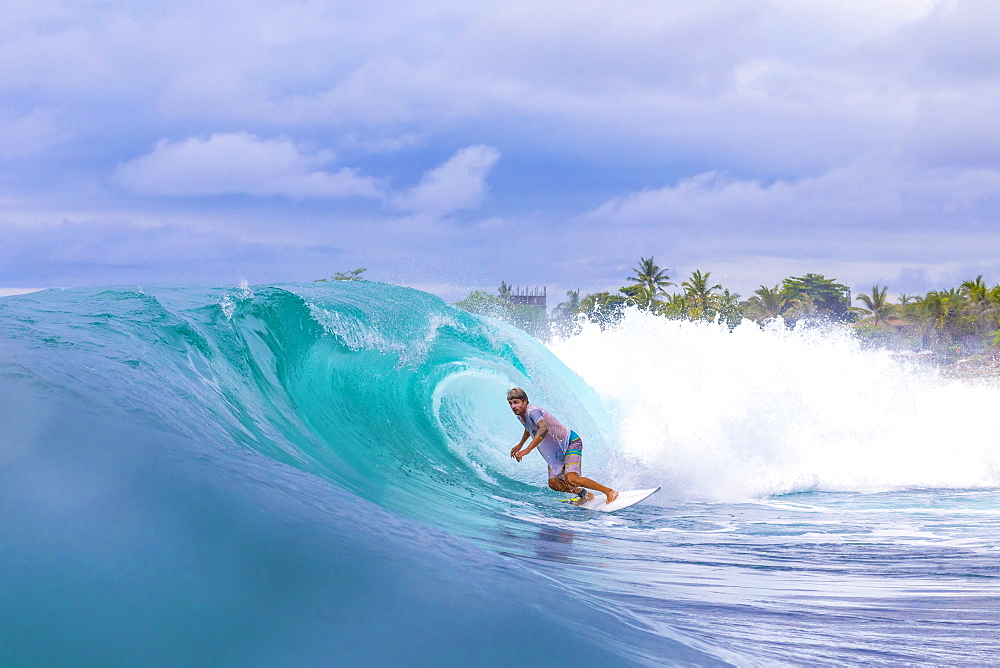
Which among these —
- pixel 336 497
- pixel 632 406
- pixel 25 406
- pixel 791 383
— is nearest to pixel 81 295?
pixel 25 406

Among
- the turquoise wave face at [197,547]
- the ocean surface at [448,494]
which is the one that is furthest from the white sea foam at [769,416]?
the turquoise wave face at [197,547]

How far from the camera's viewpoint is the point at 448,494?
8.80 metres

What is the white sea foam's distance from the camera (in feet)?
36.2

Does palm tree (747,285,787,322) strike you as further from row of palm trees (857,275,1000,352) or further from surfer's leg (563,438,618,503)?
surfer's leg (563,438,618,503)

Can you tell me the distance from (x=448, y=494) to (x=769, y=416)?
224 inches

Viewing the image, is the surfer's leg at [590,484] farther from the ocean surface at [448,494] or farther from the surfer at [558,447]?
the ocean surface at [448,494]

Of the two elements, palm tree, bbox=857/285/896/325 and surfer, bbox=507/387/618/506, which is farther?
palm tree, bbox=857/285/896/325

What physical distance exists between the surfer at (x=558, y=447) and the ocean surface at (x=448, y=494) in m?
0.27

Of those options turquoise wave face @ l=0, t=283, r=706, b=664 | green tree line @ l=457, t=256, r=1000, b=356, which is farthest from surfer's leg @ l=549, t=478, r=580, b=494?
green tree line @ l=457, t=256, r=1000, b=356

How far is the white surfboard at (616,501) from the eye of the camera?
329 inches

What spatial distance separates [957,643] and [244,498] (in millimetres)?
3332

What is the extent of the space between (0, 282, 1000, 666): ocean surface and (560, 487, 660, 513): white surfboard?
0.53 ft

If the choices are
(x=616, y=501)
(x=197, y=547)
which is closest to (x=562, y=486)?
(x=616, y=501)

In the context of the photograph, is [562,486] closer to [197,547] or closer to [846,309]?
[197,547]
